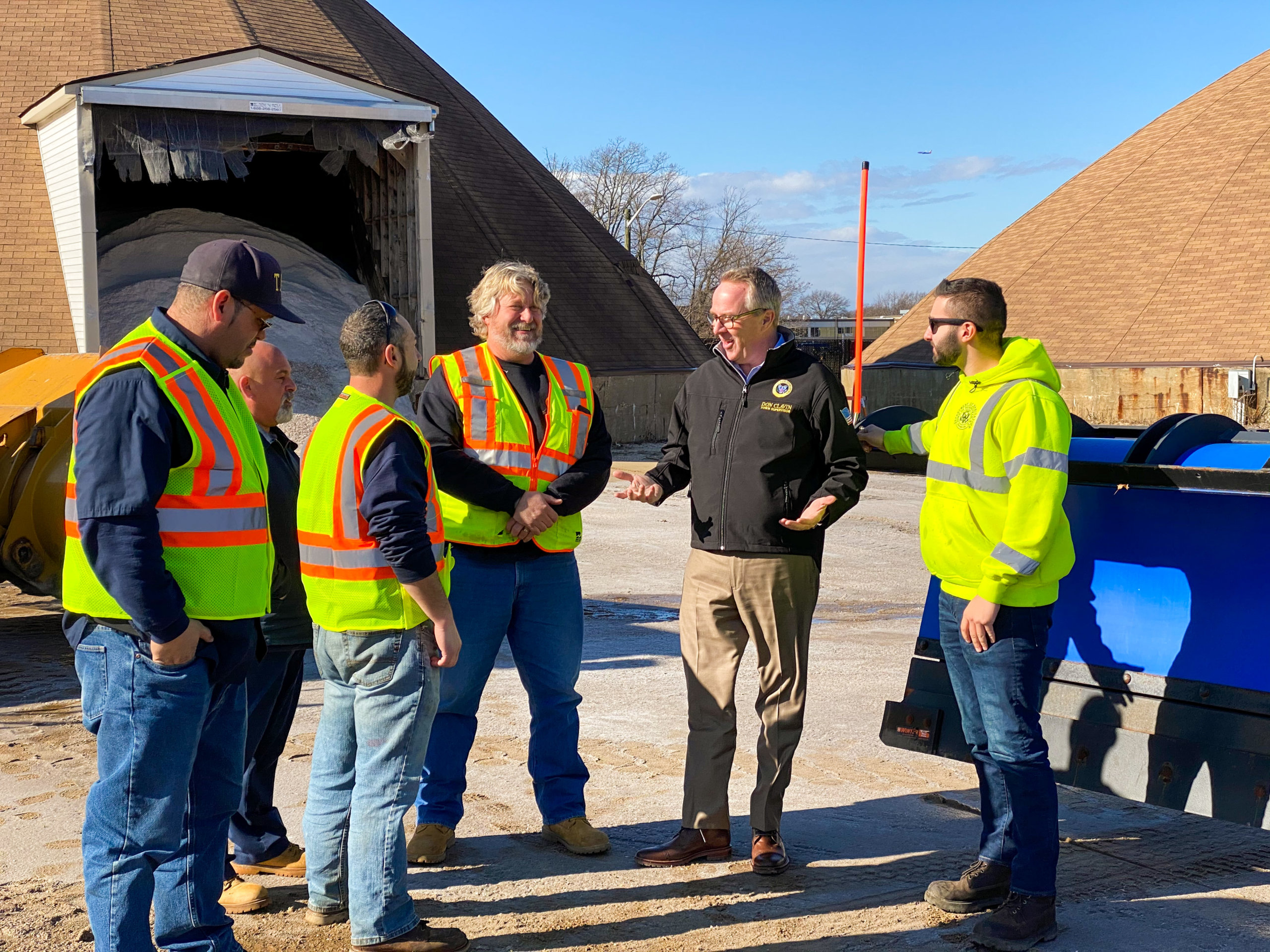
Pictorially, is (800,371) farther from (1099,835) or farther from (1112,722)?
(1099,835)

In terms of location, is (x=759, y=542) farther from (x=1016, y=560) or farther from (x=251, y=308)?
(x=251, y=308)

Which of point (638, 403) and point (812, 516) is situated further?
point (638, 403)

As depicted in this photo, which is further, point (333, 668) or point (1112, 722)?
point (1112, 722)

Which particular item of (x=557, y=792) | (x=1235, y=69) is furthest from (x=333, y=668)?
(x=1235, y=69)

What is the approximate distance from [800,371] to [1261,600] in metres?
1.77

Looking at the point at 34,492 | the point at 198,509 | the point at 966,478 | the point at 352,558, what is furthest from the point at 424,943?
the point at 34,492

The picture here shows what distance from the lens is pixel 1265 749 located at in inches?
152

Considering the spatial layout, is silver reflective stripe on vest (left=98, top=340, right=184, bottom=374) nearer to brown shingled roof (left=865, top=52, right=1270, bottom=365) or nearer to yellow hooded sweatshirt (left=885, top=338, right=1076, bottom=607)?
yellow hooded sweatshirt (left=885, top=338, right=1076, bottom=607)

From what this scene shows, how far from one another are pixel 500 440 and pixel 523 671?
3.10 ft

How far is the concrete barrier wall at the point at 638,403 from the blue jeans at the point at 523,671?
2067 cm

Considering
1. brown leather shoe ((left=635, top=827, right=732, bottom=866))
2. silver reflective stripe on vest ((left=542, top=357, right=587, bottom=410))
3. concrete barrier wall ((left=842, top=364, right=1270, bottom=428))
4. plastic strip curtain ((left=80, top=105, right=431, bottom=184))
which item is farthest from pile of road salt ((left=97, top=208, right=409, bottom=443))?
brown leather shoe ((left=635, top=827, right=732, bottom=866))

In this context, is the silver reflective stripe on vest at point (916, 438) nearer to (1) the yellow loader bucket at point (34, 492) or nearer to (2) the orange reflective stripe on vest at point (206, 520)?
(2) the orange reflective stripe on vest at point (206, 520)

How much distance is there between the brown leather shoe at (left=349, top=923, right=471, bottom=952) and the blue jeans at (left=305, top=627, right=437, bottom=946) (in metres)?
0.02

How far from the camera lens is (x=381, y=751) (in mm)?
3777
